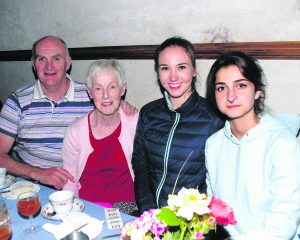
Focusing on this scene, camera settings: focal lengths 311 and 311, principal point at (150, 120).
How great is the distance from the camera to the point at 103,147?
7.24 feet

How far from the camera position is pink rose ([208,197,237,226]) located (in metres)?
0.85

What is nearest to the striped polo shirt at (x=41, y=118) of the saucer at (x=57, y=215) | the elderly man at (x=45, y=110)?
the elderly man at (x=45, y=110)

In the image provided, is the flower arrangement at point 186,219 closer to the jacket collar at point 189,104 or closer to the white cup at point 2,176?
the jacket collar at point 189,104

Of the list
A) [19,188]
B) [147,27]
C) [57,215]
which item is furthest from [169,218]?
[147,27]

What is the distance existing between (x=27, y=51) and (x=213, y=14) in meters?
2.24

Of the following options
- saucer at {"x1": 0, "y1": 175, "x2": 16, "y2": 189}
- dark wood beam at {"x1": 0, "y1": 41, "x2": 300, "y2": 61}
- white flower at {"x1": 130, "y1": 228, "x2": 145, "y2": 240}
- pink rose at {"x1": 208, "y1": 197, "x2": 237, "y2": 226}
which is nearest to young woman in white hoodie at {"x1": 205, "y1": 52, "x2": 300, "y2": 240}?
dark wood beam at {"x1": 0, "y1": 41, "x2": 300, "y2": 61}

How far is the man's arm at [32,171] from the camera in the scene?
2127 millimetres

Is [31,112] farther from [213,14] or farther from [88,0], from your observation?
[213,14]

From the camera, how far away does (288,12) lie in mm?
1823

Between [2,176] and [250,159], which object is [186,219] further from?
[2,176]

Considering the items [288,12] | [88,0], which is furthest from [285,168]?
[88,0]

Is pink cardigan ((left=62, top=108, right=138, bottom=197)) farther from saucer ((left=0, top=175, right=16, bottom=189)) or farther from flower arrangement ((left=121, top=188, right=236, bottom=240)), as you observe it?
flower arrangement ((left=121, top=188, right=236, bottom=240))

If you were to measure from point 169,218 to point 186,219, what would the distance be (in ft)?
0.16

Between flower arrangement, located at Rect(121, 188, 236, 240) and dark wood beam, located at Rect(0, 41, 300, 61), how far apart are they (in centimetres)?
131
